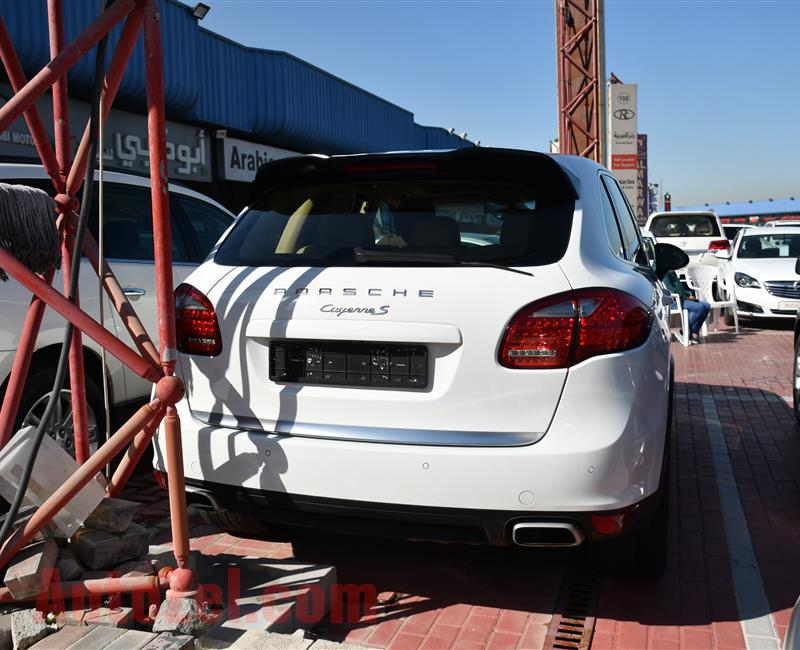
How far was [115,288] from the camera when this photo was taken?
10.5ft

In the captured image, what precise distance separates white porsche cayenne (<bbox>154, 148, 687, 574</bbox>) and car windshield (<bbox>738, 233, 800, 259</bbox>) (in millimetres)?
11553

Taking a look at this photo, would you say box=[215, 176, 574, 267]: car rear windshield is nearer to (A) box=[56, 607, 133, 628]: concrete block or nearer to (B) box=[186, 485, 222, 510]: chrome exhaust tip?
(B) box=[186, 485, 222, 510]: chrome exhaust tip

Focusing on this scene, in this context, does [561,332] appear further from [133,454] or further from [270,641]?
[133,454]

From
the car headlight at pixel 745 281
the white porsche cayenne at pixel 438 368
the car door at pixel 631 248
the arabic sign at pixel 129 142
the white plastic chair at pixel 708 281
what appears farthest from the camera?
the white plastic chair at pixel 708 281

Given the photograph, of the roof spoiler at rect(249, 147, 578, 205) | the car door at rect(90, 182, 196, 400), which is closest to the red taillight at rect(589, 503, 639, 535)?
the roof spoiler at rect(249, 147, 578, 205)

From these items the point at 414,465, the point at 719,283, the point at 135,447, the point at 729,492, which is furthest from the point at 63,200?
the point at 719,283

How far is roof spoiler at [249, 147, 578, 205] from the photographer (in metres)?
3.14

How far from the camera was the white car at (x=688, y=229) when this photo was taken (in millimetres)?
16592

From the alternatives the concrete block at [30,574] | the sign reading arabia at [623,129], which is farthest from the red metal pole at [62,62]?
the sign reading arabia at [623,129]

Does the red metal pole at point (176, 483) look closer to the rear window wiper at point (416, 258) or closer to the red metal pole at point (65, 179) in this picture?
the red metal pole at point (65, 179)

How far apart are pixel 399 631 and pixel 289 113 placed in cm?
1601

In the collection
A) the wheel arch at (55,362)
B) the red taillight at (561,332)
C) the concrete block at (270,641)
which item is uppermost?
the red taillight at (561,332)

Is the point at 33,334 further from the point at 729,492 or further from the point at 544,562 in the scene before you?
the point at 729,492

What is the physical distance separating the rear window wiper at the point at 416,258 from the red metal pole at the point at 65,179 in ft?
3.43
